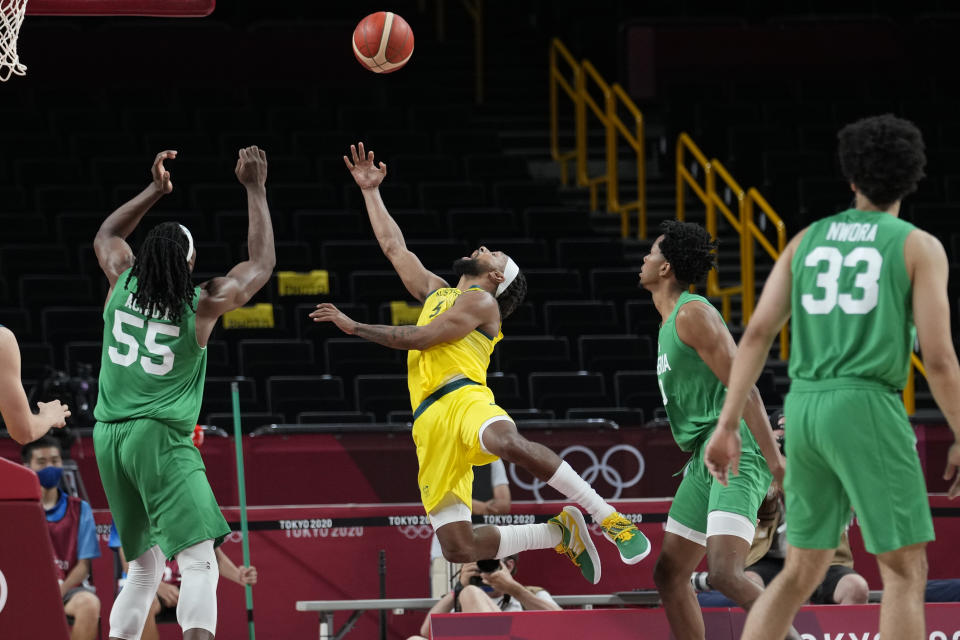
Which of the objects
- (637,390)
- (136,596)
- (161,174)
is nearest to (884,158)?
(161,174)

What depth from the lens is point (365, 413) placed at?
11469 millimetres

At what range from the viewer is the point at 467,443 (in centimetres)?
699

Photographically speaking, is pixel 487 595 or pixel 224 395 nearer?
pixel 487 595

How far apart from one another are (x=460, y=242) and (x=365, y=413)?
317 cm

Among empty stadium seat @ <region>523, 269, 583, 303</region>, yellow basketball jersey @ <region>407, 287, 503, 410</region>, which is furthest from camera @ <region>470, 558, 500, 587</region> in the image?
empty stadium seat @ <region>523, 269, 583, 303</region>

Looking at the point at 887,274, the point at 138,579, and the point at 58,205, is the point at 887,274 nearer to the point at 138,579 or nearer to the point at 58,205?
the point at 138,579

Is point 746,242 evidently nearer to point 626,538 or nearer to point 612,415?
point 612,415

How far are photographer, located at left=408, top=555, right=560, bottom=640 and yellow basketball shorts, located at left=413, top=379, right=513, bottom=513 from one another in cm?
89

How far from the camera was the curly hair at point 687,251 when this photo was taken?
6.58m

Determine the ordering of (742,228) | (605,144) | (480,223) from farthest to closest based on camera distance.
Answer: (605,144), (480,223), (742,228)

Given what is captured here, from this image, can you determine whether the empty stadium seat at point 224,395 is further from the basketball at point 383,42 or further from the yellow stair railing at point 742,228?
the yellow stair railing at point 742,228

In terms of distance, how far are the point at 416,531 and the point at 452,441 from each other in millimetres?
2502

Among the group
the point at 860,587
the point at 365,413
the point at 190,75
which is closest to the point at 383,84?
the point at 190,75

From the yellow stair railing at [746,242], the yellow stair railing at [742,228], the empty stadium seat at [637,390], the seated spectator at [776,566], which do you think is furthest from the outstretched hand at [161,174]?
the yellow stair railing at [742,228]
